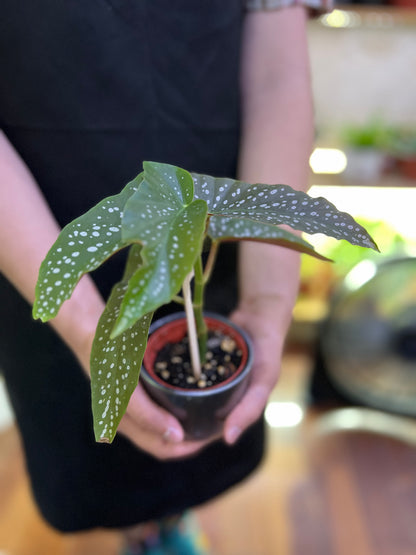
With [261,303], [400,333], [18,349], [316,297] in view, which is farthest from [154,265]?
[316,297]

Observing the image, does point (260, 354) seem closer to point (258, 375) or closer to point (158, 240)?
point (258, 375)

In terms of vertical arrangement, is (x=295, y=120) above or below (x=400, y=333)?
above

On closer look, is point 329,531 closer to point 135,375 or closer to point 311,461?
point 311,461

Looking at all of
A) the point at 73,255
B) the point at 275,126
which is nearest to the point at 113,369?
the point at 73,255

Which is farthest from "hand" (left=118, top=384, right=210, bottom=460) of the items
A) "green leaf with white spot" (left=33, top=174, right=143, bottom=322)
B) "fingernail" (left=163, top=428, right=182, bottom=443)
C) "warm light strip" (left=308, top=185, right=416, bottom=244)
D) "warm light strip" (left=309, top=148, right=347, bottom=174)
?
"warm light strip" (left=309, top=148, right=347, bottom=174)

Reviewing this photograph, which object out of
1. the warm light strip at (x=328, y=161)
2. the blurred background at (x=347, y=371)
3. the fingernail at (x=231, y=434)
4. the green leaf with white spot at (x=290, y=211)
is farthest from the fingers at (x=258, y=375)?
the warm light strip at (x=328, y=161)

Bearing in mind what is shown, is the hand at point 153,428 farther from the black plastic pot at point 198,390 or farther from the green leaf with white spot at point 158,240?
the green leaf with white spot at point 158,240

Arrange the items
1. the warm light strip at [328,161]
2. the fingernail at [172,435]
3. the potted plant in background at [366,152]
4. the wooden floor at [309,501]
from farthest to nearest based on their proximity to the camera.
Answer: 1. the warm light strip at [328,161]
2. the potted plant in background at [366,152]
3. the wooden floor at [309,501]
4. the fingernail at [172,435]
